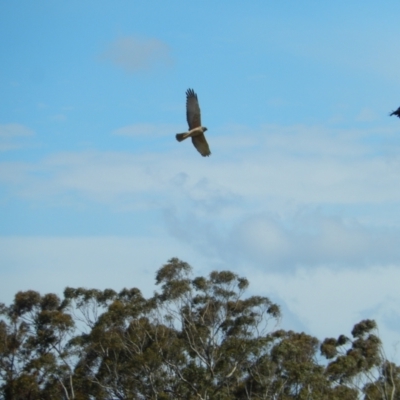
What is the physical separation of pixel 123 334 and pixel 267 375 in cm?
709

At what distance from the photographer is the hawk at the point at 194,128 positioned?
92.7ft

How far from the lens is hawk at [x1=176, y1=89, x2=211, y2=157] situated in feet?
92.7

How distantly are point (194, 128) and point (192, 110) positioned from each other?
65cm

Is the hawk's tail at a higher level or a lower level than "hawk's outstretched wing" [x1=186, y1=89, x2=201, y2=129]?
lower

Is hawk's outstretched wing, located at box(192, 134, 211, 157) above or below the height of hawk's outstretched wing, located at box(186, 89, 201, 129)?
below

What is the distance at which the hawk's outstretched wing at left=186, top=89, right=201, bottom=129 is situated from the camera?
93.7ft

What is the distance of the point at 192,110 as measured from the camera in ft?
94.4

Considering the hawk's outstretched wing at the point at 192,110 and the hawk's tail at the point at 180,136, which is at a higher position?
the hawk's outstretched wing at the point at 192,110

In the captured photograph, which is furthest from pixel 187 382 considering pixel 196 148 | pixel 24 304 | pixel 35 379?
pixel 196 148

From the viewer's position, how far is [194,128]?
28.4 meters

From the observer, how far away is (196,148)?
2842cm

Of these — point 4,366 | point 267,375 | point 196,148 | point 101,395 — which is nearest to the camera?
point 196,148

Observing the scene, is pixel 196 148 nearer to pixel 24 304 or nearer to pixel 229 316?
pixel 229 316

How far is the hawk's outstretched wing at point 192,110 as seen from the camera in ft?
93.7
